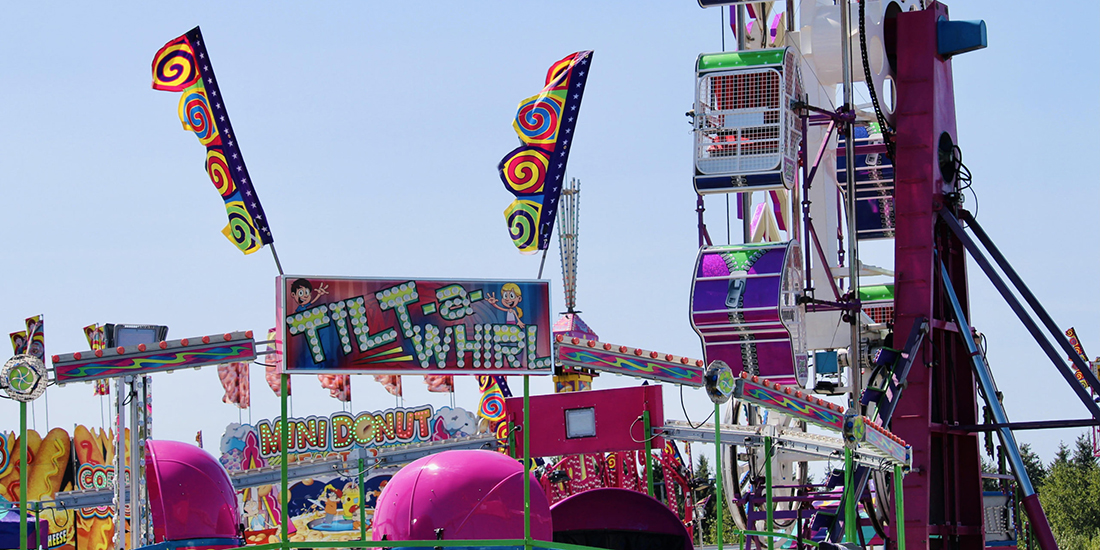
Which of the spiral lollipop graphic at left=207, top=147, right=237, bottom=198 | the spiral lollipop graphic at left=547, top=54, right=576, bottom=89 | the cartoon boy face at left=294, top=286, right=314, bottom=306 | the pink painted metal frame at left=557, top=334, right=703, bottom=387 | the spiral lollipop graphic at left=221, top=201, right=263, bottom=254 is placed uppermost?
the spiral lollipop graphic at left=547, top=54, right=576, bottom=89

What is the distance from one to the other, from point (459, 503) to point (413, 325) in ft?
6.99

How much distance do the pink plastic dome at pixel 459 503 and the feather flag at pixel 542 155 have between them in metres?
2.59

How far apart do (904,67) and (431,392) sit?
26898 mm

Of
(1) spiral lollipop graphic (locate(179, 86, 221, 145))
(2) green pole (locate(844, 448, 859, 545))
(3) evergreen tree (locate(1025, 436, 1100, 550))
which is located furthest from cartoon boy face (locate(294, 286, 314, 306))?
(3) evergreen tree (locate(1025, 436, 1100, 550))

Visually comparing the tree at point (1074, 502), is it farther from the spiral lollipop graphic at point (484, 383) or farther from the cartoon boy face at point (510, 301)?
the cartoon boy face at point (510, 301)

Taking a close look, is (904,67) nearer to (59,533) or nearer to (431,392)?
(59,533)

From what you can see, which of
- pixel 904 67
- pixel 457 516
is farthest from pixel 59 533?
pixel 904 67

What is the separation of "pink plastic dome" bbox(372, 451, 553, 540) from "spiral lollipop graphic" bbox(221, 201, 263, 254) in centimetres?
312

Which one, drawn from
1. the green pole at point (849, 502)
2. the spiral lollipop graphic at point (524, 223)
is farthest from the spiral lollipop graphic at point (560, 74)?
the green pole at point (849, 502)

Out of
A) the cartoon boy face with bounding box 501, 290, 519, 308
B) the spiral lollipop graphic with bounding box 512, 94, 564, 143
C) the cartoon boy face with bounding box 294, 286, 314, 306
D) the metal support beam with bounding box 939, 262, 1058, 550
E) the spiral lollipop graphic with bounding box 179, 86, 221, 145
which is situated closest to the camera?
the cartoon boy face with bounding box 294, 286, 314, 306

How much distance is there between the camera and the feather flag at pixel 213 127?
15117 mm

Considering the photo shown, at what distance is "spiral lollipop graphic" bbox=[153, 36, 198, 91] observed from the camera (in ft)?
50.2

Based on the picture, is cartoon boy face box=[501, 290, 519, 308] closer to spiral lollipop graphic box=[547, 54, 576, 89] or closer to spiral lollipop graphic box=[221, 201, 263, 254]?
spiral lollipop graphic box=[221, 201, 263, 254]

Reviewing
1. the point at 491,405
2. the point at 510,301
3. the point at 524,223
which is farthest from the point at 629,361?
the point at 491,405
